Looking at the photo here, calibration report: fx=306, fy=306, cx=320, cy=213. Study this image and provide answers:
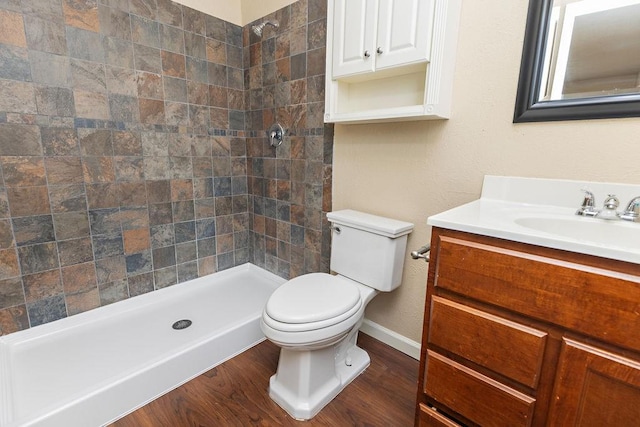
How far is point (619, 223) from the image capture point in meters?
0.88

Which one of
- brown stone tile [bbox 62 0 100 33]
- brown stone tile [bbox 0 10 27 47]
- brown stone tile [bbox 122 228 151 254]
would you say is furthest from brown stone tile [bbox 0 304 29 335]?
brown stone tile [bbox 62 0 100 33]

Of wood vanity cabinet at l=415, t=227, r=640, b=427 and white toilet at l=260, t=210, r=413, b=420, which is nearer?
wood vanity cabinet at l=415, t=227, r=640, b=427

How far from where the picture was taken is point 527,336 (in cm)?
74

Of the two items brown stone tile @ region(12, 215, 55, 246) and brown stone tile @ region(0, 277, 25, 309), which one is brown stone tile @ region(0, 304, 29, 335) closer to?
brown stone tile @ region(0, 277, 25, 309)

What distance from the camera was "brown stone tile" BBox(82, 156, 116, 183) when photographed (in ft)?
5.31

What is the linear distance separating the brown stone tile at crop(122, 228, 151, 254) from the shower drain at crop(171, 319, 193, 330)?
19.9 inches

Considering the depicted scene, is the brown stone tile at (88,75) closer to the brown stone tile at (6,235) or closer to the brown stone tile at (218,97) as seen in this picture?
the brown stone tile at (218,97)

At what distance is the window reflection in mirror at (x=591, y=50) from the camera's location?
924mm

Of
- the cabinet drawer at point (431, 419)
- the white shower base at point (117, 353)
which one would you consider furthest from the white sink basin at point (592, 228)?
the white shower base at point (117, 353)

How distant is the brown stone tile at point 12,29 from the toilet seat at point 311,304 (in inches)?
64.1

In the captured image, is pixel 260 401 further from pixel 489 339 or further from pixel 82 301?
pixel 82 301

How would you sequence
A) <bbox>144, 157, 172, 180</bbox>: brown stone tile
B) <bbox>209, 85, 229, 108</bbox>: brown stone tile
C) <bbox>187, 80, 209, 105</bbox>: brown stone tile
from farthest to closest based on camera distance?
1. <bbox>209, 85, 229, 108</bbox>: brown stone tile
2. <bbox>187, 80, 209, 105</bbox>: brown stone tile
3. <bbox>144, 157, 172, 180</bbox>: brown stone tile

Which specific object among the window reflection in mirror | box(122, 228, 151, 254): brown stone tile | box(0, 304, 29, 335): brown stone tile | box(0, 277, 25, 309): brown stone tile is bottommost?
box(0, 304, 29, 335): brown stone tile

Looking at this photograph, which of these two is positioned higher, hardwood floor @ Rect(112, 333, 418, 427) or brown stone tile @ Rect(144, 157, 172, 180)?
brown stone tile @ Rect(144, 157, 172, 180)
